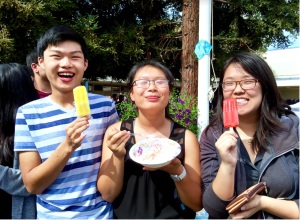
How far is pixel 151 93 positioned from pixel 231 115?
1.76 ft

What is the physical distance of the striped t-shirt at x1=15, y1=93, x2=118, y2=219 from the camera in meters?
2.11

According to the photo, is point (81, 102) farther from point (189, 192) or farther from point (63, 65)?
point (189, 192)

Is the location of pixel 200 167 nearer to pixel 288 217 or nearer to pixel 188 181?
pixel 188 181

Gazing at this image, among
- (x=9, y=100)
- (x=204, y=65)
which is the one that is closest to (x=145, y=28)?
(x=204, y=65)

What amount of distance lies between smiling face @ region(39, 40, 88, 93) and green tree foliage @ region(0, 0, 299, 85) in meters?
6.22

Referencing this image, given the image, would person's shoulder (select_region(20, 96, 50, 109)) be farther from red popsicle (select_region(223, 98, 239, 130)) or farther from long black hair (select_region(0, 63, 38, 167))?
red popsicle (select_region(223, 98, 239, 130))

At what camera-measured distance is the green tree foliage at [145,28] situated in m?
8.42

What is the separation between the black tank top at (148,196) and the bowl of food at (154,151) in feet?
0.41

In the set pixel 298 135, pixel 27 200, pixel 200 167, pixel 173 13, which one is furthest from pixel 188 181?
pixel 173 13

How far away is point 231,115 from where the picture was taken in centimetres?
205

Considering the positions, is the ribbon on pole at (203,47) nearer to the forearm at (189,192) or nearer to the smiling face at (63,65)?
the smiling face at (63,65)

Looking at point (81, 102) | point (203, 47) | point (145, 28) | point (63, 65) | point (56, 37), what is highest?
point (145, 28)

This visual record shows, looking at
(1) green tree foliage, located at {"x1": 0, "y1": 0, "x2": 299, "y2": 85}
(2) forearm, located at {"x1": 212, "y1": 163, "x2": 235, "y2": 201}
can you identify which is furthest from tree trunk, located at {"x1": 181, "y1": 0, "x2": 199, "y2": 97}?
(2) forearm, located at {"x1": 212, "y1": 163, "x2": 235, "y2": 201}

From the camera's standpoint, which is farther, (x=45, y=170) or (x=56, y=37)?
(x=56, y=37)
